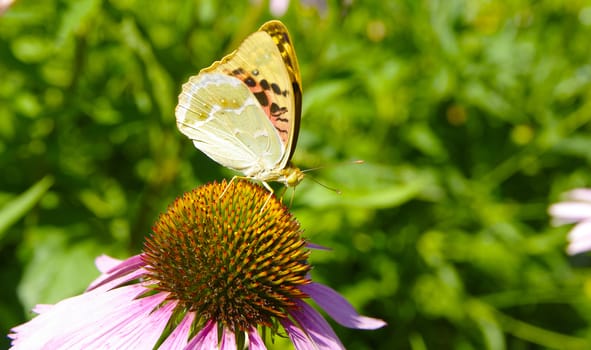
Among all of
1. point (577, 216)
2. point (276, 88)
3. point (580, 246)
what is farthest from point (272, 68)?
point (577, 216)

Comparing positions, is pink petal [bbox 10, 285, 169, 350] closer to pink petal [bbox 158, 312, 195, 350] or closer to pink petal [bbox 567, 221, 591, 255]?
pink petal [bbox 158, 312, 195, 350]

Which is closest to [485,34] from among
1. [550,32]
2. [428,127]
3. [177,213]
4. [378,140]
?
[550,32]

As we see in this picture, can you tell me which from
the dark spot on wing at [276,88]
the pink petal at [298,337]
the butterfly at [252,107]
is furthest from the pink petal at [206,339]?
the dark spot on wing at [276,88]

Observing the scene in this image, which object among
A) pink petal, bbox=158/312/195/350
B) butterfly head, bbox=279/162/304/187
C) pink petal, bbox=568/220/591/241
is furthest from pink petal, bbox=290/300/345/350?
pink petal, bbox=568/220/591/241

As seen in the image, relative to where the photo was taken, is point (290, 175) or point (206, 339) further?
point (290, 175)

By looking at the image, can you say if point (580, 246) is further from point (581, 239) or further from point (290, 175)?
point (290, 175)

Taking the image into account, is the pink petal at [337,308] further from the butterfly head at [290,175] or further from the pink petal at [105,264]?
the pink petal at [105,264]

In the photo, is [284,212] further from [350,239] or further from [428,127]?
[428,127]

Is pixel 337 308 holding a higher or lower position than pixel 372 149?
lower
